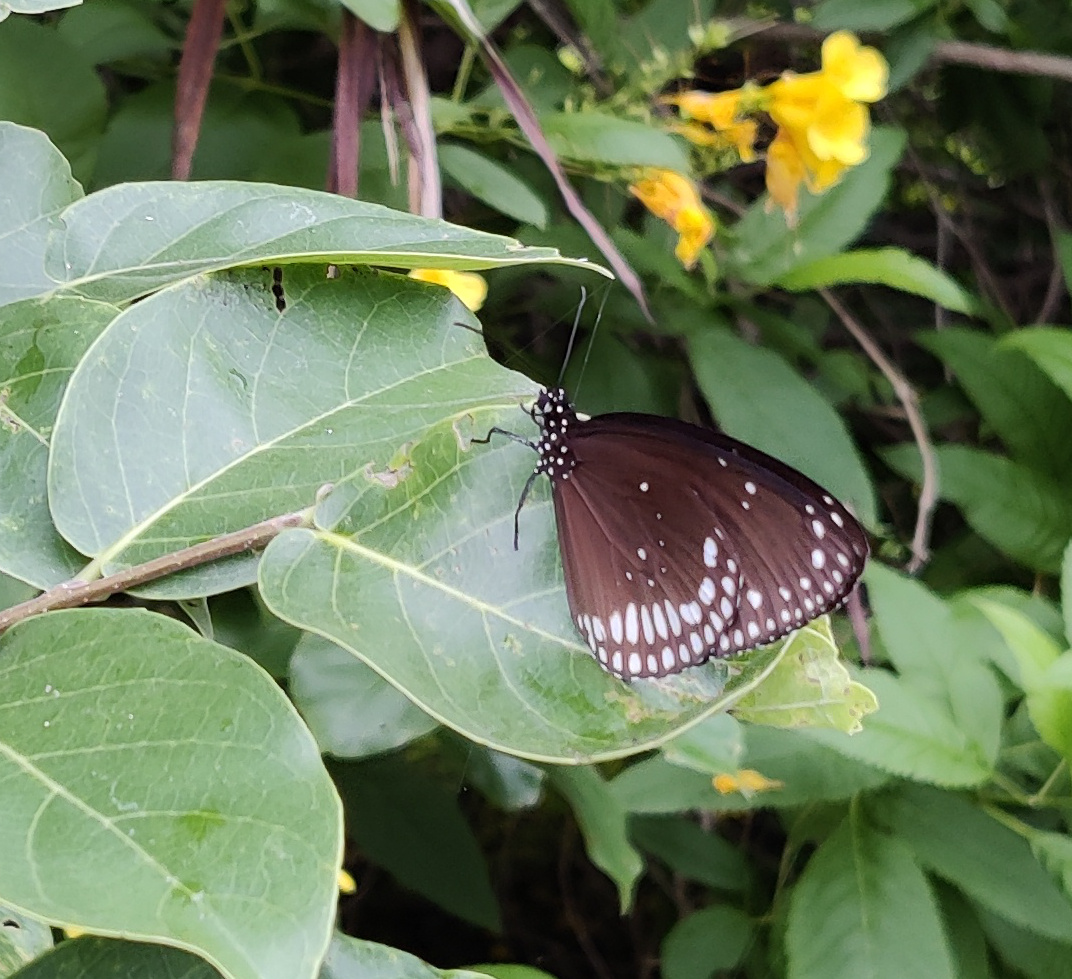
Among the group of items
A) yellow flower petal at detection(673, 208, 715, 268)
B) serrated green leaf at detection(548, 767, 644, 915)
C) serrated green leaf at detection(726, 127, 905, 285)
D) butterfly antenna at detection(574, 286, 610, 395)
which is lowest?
serrated green leaf at detection(548, 767, 644, 915)

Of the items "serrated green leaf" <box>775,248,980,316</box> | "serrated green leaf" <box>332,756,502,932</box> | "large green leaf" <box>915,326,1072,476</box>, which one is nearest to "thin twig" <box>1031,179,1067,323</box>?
"large green leaf" <box>915,326,1072,476</box>

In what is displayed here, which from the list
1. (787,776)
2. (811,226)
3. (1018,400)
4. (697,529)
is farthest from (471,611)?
(1018,400)

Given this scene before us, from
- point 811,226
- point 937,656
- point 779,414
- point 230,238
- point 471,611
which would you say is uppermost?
point 230,238

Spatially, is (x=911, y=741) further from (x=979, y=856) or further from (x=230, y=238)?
(x=230, y=238)

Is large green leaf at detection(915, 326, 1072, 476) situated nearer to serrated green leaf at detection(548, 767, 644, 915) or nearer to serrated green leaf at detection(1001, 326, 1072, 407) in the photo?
serrated green leaf at detection(1001, 326, 1072, 407)

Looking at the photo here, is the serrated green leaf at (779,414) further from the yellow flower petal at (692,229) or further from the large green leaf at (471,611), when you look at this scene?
the large green leaf at (471,611)
